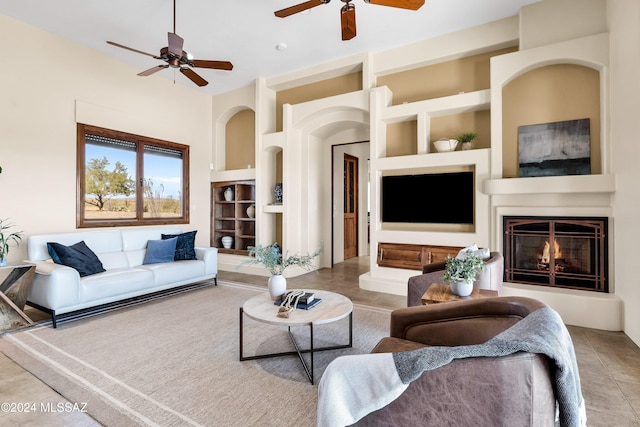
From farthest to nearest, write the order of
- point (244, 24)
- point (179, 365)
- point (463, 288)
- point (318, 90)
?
point (318, 90) < point (244, 24) < point (179, 365) < point (463, 288)

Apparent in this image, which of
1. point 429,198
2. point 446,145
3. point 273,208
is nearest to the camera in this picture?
point 446,145

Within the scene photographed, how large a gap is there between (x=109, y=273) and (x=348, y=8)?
3885mm

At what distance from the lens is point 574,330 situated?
3172mm

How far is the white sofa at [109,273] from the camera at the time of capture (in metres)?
3.23

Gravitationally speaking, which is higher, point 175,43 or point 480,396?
point 175,43

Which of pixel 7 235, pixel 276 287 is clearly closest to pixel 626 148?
pixel 276 287

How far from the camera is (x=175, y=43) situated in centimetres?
326

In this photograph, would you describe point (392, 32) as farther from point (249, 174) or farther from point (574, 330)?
point (574, 330)

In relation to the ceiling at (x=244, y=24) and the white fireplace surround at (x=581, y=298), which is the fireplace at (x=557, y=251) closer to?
the white fireplace surround at (x=581, y=298)

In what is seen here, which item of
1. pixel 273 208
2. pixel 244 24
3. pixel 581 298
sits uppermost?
pixel 244 24

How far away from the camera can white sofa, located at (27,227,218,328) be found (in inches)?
127

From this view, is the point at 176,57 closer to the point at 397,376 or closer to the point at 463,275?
the point at 463,275

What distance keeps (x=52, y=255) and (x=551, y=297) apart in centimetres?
558

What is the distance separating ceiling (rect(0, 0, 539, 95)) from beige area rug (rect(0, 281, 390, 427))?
3.57 metres
